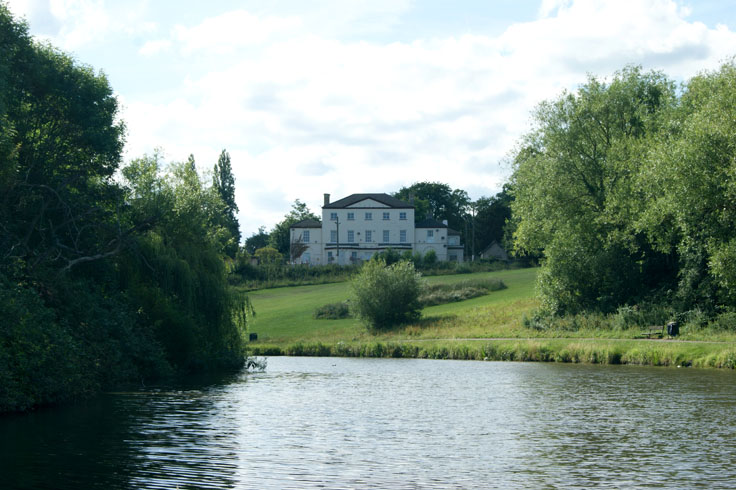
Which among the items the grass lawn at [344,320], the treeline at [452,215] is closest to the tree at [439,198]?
the treeline at [452,215]

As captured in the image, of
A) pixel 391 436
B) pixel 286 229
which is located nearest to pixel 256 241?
pixel 286 229

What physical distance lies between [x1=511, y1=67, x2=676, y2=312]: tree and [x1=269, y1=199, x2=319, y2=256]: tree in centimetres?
9057

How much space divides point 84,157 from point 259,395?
13099 millimetres

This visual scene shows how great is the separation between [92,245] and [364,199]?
90176mm

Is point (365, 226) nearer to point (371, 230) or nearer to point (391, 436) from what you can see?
point (371, 230)

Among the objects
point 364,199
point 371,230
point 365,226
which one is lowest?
point 371,230

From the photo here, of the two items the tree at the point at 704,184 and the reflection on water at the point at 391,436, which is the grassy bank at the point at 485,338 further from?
the reflection on water at the point at 391,436

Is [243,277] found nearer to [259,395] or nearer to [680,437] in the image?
[259,395]

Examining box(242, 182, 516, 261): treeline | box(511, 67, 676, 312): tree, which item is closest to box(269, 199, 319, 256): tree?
box(242, 182, 516, 261): treeline

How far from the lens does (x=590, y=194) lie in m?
53.9

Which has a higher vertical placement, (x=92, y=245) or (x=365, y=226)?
(x=365, y=226)

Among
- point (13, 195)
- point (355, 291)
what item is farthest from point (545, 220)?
point (13, 195)

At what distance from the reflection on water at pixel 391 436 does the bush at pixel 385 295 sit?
30.6 m

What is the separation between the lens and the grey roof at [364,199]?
121 metres
